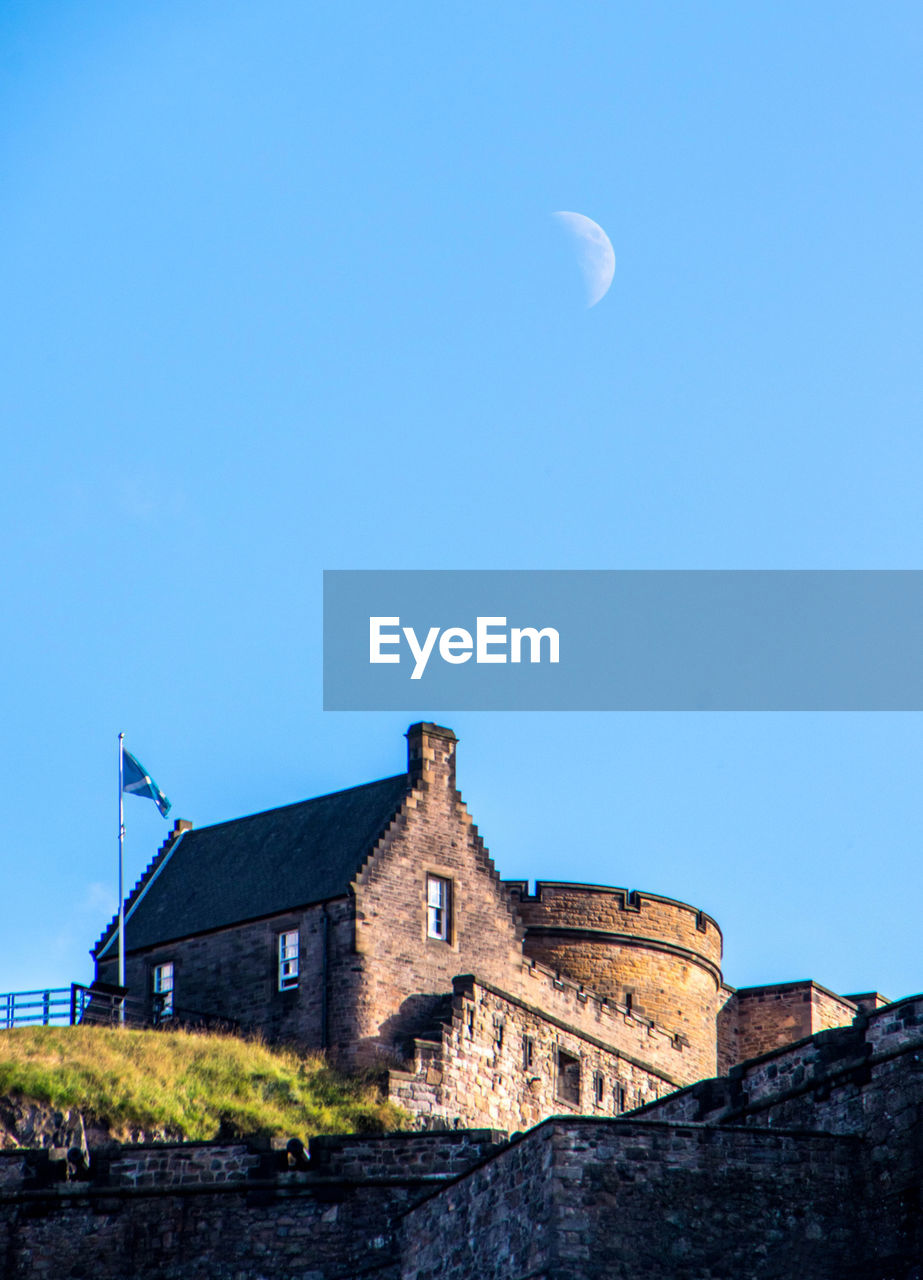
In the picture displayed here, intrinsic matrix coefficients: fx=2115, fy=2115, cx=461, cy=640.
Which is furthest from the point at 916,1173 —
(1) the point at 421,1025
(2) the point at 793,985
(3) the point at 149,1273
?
(2) the point at 793,985

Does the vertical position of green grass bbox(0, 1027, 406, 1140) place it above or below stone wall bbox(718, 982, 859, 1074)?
below

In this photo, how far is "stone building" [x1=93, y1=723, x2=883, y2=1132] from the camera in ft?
143

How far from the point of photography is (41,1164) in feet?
105

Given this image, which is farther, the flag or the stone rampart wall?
the flag

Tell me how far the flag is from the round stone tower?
333 inches

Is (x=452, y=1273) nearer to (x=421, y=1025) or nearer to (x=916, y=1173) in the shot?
(x=916, y=1173)

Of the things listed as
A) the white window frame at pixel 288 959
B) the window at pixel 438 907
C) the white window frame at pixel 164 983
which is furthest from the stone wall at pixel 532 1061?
the white window frame at pixel 164 983

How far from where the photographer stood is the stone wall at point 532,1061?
42.3 metres

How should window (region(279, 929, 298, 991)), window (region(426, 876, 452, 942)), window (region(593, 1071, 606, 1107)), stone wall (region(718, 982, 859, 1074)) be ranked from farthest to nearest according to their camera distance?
stone wall (region(718, 982, 859, 1074)) < window (region(593, 1071, 606, 1107)) < window (region(426, 876, 452, 942)) < window (region(279, 929, 298, 991))

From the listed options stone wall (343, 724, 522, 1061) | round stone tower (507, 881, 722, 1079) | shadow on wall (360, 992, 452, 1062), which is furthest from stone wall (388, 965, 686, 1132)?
round stone tower (507, 881, 722, 1079)

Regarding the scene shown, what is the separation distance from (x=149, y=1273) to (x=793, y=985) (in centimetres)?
2608

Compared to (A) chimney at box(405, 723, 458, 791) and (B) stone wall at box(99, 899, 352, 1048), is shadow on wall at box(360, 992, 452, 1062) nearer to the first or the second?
(B) stone wall at box(99, 899, 352, 1048)

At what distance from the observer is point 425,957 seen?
4497cm

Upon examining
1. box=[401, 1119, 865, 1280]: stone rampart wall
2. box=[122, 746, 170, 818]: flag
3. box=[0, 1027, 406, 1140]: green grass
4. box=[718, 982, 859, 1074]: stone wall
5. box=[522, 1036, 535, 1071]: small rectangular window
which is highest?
box=[122, 746, 170, 818]: flag
